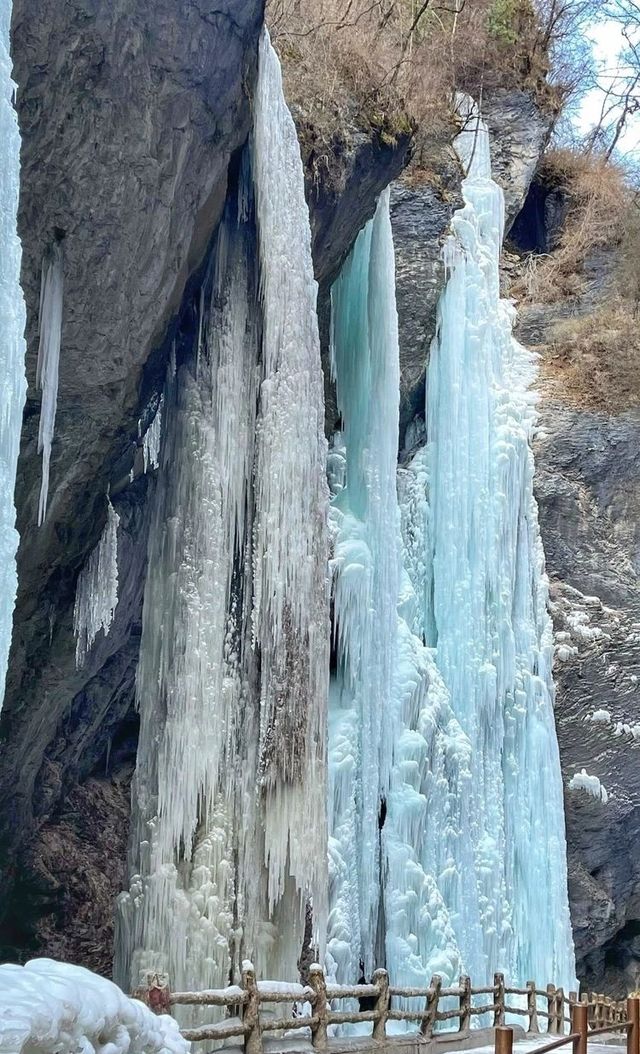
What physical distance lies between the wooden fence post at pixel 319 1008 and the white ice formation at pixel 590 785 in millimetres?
7553

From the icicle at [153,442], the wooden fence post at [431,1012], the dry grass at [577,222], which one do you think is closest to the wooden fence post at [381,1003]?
the wooden fence post at [431,1012]

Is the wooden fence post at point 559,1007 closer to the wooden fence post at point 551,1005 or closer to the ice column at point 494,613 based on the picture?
the wooden fence post at point 551,1005

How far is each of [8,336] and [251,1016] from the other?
335 cm

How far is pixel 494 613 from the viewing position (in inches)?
513

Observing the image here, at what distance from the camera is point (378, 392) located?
461 inches

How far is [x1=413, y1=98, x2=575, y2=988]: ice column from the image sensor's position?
39.9ft

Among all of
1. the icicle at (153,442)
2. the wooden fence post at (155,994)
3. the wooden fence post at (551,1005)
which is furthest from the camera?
the wooden fence post at (551,1005)

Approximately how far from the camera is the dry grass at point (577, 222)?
16.7 metres

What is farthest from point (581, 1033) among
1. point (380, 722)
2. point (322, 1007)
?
point (380, 722)

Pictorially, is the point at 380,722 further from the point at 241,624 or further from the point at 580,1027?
the point at 580,1027

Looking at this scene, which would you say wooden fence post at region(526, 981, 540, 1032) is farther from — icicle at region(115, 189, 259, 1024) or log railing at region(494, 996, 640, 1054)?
log railing at region(494, 996, 640, 1054)

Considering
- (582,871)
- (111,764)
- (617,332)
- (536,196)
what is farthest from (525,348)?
(111,764)

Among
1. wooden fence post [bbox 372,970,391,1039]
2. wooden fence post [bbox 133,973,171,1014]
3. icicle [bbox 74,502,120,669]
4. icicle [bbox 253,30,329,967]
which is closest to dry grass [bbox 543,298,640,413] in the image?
icicle [bbox 253,30,329,967]

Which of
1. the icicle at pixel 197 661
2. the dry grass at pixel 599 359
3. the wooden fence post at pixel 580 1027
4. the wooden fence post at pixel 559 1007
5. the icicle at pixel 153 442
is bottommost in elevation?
the wooden fence post at pixel 559 1007
